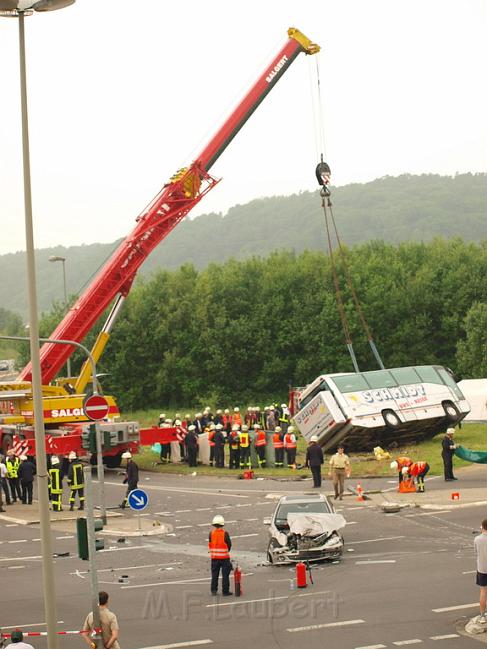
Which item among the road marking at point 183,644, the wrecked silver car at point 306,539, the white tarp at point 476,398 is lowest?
the road marking at point 183,644

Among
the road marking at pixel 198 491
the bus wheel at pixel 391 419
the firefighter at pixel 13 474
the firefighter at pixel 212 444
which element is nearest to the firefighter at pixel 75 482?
the firefighter at pixel 13 474

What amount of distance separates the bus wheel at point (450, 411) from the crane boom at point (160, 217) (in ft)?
35.4

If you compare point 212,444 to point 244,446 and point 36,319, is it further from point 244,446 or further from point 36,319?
point 36,319

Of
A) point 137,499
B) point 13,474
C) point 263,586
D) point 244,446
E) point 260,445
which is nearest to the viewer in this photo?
point 263,586

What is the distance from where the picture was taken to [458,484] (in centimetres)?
2981

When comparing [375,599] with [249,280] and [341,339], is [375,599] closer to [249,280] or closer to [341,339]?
[341,339]

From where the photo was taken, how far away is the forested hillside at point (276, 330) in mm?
72750

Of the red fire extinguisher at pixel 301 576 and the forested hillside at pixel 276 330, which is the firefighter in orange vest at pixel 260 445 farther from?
the forested hillside at pixel 276 330

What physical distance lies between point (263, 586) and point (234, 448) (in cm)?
1893

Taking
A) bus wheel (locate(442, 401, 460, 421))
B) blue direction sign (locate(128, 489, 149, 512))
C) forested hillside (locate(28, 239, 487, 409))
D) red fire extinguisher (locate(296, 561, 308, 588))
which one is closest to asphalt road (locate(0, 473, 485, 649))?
red fire extinguisher (locate(296, 561, 308, 588))

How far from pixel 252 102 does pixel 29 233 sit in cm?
2463

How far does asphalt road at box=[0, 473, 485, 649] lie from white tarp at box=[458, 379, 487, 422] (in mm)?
17812

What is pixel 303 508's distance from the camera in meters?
21.2

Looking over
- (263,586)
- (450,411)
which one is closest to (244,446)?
(450,411)
